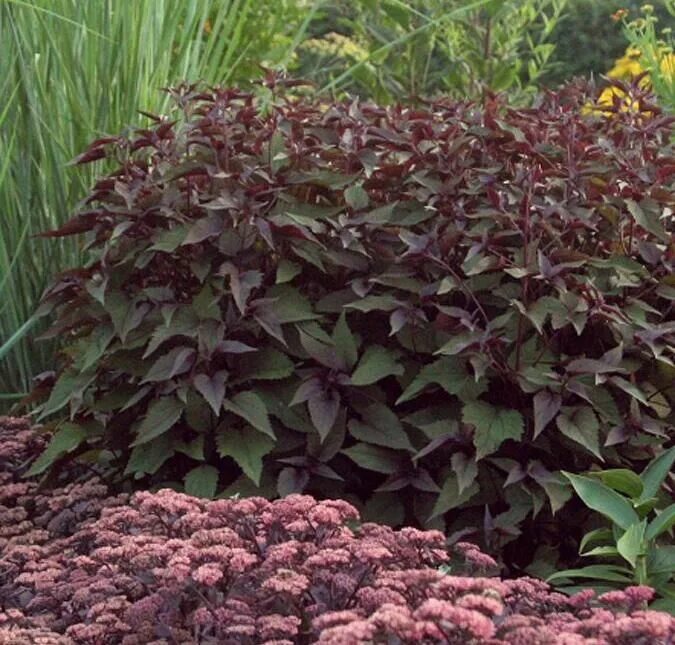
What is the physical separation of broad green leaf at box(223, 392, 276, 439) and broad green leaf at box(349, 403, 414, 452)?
0.20 m

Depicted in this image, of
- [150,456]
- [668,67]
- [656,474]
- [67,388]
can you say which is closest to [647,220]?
[656,474]

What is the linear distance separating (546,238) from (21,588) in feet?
4.83

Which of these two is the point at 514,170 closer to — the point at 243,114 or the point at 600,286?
the point at 600,286

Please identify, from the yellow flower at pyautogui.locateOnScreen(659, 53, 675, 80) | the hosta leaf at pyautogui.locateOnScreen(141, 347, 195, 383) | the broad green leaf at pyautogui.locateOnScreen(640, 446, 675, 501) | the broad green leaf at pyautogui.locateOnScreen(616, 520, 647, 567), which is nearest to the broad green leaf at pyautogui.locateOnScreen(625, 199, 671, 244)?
the broad green leaf at pyautogui.locateOnScreen(640, 446, 675, 501)

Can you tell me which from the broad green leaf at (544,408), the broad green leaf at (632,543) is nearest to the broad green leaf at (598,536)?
the broad green leaf at (632,543)

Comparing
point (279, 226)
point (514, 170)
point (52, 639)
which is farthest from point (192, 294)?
point (52, 639)

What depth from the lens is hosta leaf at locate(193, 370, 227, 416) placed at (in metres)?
2.95

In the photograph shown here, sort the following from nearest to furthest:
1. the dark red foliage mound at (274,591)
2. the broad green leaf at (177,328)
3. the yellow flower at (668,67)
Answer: the dark red foliage mound at (274,591) < the broad green leaf at (177,328) < the yellow flower at (668,67)

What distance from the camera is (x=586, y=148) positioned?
329 centimetres

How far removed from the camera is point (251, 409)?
3018mm

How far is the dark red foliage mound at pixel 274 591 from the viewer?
5.81 ft

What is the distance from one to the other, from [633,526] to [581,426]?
0.36 meters

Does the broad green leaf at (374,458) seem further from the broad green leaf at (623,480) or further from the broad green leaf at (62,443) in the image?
the broad green leaf at (62,443)

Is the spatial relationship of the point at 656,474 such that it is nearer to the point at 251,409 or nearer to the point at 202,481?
the point at 251,409
